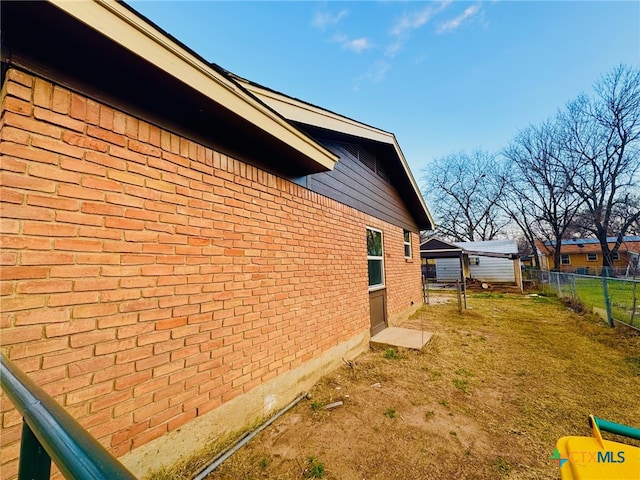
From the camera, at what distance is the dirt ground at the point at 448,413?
2449 mm

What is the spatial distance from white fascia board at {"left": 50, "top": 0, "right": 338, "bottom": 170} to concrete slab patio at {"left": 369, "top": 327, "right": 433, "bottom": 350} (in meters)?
4.49

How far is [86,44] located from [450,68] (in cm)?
1304

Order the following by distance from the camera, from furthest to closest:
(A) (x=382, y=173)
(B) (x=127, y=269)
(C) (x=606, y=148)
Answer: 1. (C) (x=606, y=148)
2. (A) (x=382, y=173)
3. (B) (x=127, y=269)

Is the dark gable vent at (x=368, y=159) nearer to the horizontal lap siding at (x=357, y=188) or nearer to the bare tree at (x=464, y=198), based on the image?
the horizontal lap siding at (x=357, y=188)

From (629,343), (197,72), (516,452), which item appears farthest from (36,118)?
(629,343)

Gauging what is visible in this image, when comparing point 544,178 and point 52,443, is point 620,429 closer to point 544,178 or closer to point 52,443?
point 52,443

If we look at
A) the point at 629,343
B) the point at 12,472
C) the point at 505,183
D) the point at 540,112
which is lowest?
the point at 629,343

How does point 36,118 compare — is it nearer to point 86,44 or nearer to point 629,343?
point 86,44

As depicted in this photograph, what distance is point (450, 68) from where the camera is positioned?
11047 millimetres

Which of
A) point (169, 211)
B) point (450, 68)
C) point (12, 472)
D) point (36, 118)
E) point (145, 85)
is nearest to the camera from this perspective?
point (12, 472)

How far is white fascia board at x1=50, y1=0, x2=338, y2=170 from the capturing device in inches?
63.0

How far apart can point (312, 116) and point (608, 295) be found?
9300 millimetres

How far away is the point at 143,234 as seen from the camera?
84.2 inches

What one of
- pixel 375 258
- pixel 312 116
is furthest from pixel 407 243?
pixel 312 116
